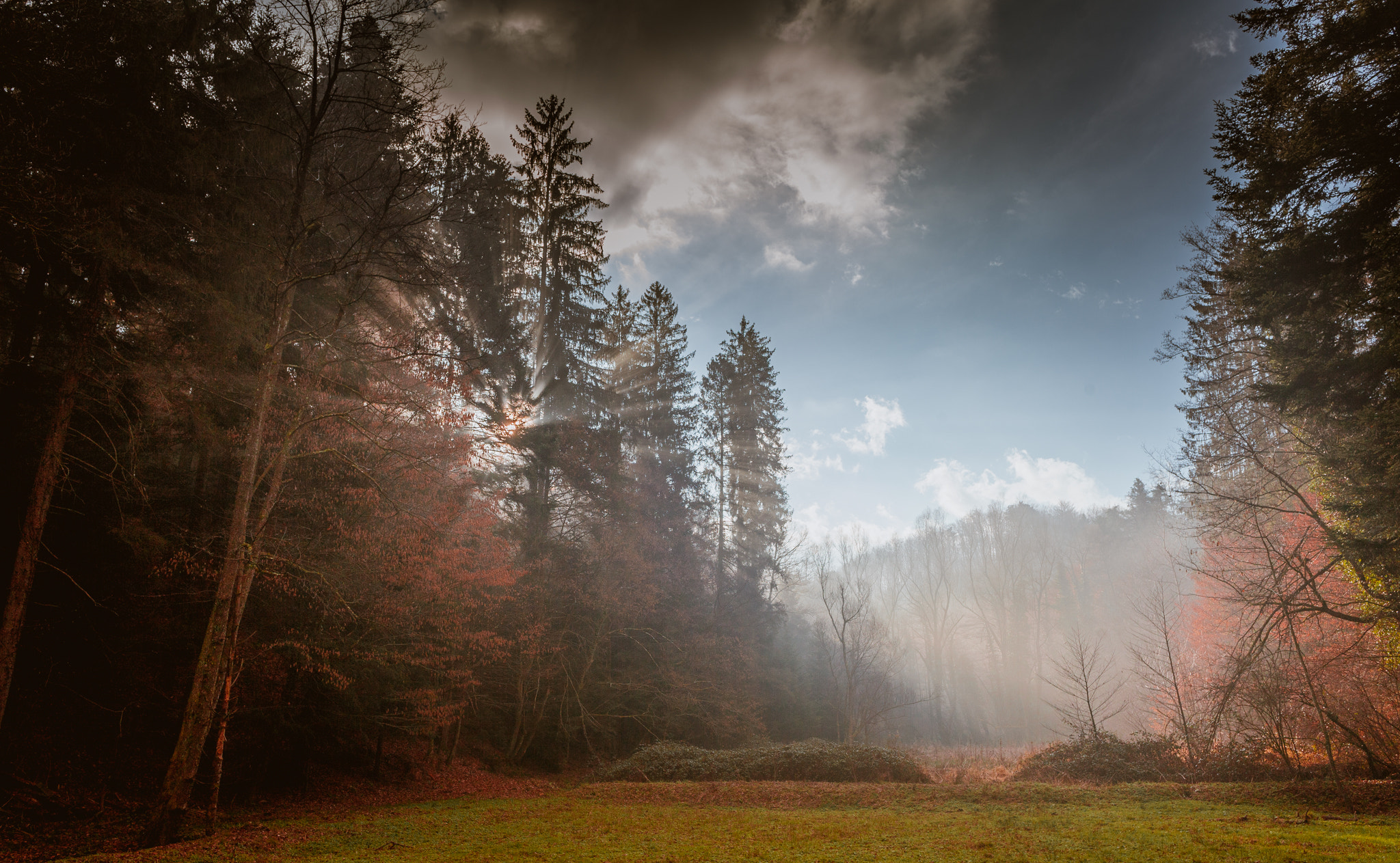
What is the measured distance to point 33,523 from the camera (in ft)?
27.0

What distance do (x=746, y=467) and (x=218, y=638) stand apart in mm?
21906

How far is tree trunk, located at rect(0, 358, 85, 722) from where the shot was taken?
7938 millimetres

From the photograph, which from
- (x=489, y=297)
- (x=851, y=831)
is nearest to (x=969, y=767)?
(x=851, y=831)

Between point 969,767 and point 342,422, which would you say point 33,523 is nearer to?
point 342,422

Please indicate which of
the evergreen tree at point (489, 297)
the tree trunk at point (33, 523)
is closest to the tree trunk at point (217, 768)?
the tree trunk at point (33, 523)

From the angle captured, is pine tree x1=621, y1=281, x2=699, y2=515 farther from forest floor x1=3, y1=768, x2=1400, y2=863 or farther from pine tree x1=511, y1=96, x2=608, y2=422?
forest floor x1=3, y1=768, x2=1400, y2=863

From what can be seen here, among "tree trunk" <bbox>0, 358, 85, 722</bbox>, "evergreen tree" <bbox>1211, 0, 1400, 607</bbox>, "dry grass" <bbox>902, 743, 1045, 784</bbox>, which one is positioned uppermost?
"evergreen tree" <bbox>1211, 0, 1400, 607</bbox>

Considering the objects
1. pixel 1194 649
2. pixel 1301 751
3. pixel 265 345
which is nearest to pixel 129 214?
pixel 265 345

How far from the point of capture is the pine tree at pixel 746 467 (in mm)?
26266

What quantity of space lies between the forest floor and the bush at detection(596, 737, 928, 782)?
155 centimetres

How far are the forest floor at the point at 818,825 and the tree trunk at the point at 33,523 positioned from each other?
262 cm

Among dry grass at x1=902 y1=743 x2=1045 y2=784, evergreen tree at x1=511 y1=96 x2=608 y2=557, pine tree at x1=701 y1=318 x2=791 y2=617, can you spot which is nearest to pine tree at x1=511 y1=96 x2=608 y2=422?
evergreen tree at x1=511 y1=96 x2=608 y2=557

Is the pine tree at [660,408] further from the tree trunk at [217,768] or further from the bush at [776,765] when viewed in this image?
the tree trunk at [217,768]

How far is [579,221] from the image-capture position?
20781mm
